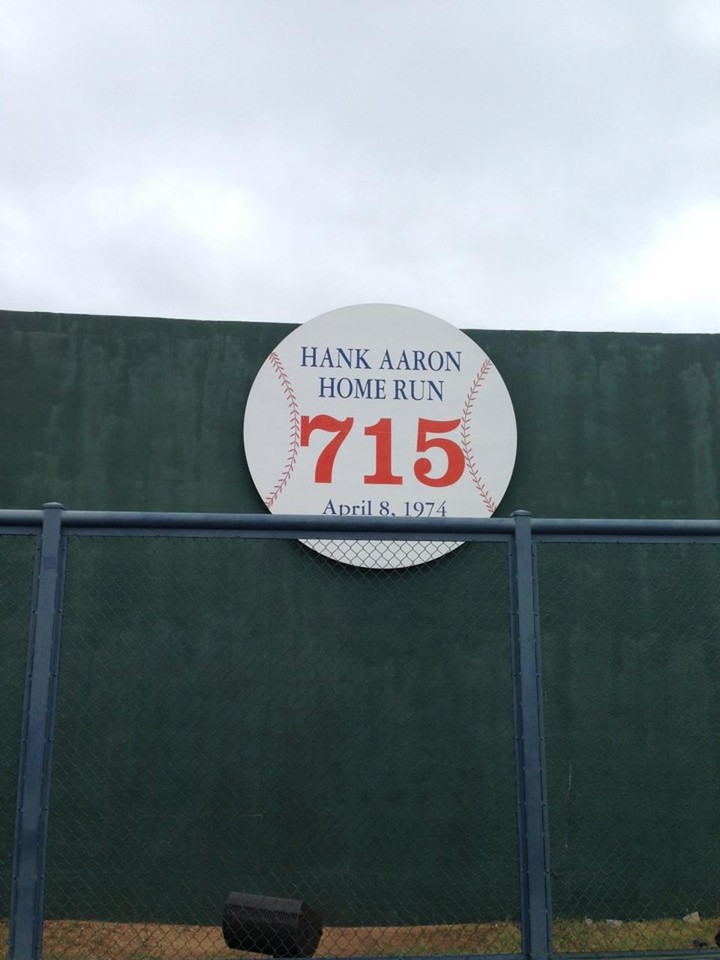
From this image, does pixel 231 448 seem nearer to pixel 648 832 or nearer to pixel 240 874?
pixel 240 874

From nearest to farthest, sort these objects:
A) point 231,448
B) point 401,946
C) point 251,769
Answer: point 401,946 < point 251,769 < point 231,448

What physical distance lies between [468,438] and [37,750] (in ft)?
11.8

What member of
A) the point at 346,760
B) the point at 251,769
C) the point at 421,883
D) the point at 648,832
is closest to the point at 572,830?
the point at 648,832

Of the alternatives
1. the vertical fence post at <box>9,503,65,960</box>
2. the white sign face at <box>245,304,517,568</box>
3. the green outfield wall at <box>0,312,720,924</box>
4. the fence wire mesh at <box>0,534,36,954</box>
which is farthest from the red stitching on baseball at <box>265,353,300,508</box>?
the vertical fence post at <box>9,503,65,960</box>

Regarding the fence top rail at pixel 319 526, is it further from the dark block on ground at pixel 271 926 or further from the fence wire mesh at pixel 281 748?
the fence wire mesh at pixel 281 748

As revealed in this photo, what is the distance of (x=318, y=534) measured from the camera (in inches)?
142

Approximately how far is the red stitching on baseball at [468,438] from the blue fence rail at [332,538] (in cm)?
239

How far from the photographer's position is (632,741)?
589cm

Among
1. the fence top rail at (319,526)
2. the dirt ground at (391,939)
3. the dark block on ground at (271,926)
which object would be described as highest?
the fence top rail at (319,526)

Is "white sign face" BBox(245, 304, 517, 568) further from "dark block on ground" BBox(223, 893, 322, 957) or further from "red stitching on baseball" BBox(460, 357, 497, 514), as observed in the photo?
"dark block on ground" BBox(223, 893, 322, 957)

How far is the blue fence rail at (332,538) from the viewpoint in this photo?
132 inches

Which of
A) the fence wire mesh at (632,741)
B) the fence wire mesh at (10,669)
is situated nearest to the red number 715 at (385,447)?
the fence wire mesh at (632,741)

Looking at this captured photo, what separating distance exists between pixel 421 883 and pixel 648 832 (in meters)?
1.39

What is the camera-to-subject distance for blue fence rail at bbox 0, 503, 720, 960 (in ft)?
11.0
